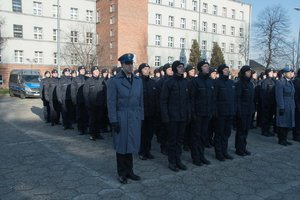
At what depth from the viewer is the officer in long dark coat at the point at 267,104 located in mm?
9963

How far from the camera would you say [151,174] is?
19.3 feet

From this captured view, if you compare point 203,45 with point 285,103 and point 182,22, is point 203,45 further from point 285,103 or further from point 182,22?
point 285,103

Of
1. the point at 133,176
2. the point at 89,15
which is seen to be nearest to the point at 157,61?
the point at 89,15

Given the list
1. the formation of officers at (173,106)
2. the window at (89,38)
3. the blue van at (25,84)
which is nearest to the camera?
the formation of officers at (173,106)

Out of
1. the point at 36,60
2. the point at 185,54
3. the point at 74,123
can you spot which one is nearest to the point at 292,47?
the point at 185,54

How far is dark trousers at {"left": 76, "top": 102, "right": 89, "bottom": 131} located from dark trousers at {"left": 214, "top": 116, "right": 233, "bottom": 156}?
451 centimetres

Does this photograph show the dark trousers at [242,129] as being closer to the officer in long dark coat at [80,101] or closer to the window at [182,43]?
the officer in long dark coat at [80,101]

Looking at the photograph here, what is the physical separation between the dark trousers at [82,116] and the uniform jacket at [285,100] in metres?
5.83

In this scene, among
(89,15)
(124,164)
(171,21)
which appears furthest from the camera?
(171,21)

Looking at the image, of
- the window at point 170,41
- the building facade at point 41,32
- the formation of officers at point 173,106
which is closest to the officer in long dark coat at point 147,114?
the formation of officers at point 173,106

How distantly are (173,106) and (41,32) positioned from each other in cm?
3705

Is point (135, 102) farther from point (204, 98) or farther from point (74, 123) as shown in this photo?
point (74, 123)

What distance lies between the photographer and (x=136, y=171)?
6.08m

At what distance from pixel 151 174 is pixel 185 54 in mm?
44473
